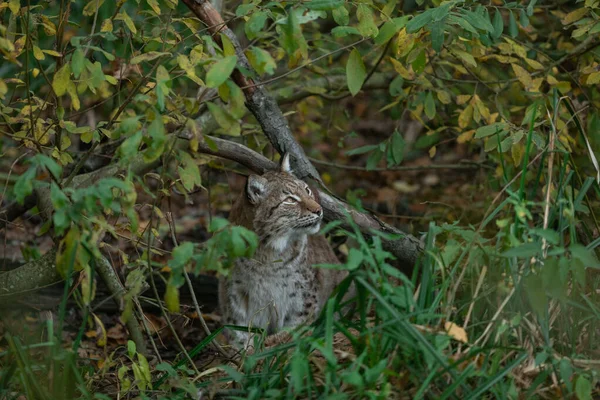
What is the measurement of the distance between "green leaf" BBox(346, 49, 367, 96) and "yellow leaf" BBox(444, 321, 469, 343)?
3.46ft

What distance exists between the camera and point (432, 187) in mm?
9828

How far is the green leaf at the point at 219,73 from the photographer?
3.14m

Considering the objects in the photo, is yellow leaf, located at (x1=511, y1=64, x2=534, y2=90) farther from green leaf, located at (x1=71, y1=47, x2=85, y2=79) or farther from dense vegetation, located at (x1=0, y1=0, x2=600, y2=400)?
green leaf, located at (x1=71, y1=47, x2=85, y2=79)

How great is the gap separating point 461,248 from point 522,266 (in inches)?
10.3

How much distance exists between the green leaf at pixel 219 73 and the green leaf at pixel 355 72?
793 millimetres

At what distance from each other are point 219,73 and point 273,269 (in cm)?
281

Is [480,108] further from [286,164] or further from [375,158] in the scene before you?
[286,164]

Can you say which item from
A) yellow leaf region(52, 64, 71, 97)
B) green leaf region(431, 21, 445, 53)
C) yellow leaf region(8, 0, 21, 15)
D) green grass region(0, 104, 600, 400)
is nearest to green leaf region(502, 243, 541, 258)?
green grass region(0, 104, 600, 400)

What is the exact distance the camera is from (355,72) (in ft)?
12.7

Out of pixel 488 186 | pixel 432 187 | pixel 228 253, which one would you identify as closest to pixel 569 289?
pixel 228 253

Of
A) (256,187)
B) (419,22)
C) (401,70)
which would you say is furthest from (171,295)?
(401,70)

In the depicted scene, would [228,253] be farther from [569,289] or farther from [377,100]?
[377,100]

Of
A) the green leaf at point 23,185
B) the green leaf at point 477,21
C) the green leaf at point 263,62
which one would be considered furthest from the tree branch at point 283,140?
the green leaf at point 23,185

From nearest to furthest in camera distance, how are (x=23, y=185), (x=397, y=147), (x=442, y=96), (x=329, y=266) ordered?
(x=23, y=185) < (x=329, y=266) < (x=442, y=96) < (x=397, y=147)
